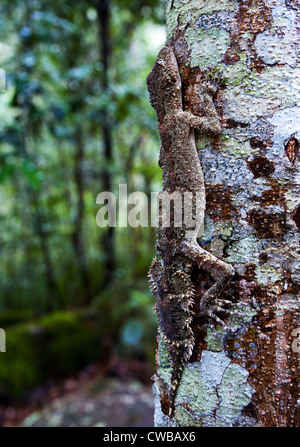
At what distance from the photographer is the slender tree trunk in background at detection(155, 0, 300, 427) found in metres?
1.41

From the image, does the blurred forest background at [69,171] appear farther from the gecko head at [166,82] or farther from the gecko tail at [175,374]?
the gecko tail at [175,374]

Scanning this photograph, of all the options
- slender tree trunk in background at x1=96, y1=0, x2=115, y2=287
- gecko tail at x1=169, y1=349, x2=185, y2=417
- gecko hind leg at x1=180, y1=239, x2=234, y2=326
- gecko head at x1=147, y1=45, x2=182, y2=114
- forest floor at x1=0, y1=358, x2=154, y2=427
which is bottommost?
forest floor at x1=0, y1=358, x2=154, y2=427

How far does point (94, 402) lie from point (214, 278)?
4.69 meters

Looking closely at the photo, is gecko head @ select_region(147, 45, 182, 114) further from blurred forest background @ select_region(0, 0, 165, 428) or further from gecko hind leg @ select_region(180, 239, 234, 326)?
blurred forest background @ select_region(0, 0, 165, 428)

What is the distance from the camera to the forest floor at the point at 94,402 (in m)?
4.97

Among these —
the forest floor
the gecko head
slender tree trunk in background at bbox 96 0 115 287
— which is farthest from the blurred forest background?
the gecko head

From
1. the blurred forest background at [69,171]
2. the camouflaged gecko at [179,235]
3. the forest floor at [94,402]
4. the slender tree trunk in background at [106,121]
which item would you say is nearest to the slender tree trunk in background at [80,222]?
the blurred forest background at [69,171]

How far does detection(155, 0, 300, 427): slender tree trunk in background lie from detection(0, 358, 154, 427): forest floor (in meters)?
3.89

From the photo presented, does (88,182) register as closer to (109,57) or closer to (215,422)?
(109,57)

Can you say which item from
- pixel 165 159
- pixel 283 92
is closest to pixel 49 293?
pixel 165 159

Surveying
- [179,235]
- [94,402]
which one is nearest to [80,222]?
[94,402]

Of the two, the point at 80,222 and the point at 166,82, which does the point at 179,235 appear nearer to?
the point at 166,82

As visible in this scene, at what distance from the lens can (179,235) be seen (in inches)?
70.9
